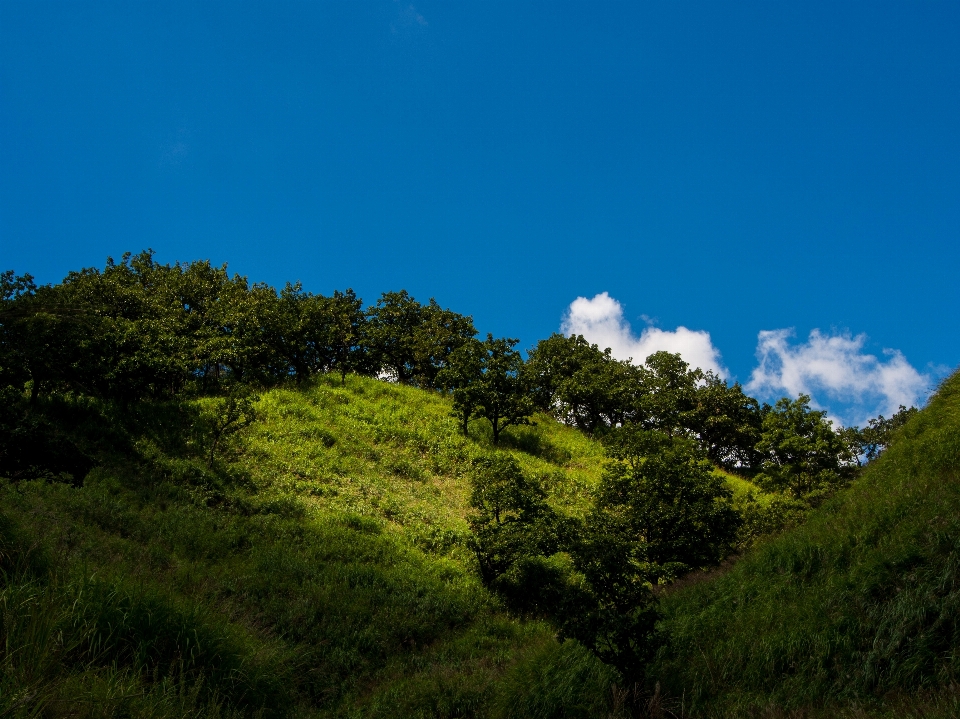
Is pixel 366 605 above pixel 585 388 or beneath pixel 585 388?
beneath

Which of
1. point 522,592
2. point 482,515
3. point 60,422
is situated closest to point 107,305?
point 60,422

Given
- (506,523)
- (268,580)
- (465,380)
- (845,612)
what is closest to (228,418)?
(268,580)

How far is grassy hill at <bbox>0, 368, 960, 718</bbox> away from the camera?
662 centimetres

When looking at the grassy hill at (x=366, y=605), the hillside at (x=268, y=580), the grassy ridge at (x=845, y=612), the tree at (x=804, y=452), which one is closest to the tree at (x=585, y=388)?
the hillside at (x=268, y=580)

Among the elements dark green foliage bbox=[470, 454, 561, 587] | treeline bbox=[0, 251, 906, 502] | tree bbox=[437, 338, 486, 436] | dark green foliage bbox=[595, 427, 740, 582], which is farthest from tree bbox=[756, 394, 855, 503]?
tree bbox=[437, 338, 486, 436]

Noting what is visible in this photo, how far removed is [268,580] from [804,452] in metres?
28.7

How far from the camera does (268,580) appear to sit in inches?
666

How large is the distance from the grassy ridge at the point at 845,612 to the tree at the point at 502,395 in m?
26.7

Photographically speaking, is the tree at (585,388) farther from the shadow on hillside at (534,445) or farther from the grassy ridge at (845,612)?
the grassy ridge at (845,612)

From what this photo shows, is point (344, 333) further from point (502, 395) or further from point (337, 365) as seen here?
point (502, 395)

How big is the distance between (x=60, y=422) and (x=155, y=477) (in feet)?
19.8

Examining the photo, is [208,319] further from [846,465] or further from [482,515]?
[846,465]

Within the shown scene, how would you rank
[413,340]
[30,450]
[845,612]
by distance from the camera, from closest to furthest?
1. [845,612]
2. [30,450]
3. [413,340]

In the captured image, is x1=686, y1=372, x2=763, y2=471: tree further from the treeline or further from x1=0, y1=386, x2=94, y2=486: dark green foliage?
x1=0, y1=386, x2=94, y2=486: dark green foliage
